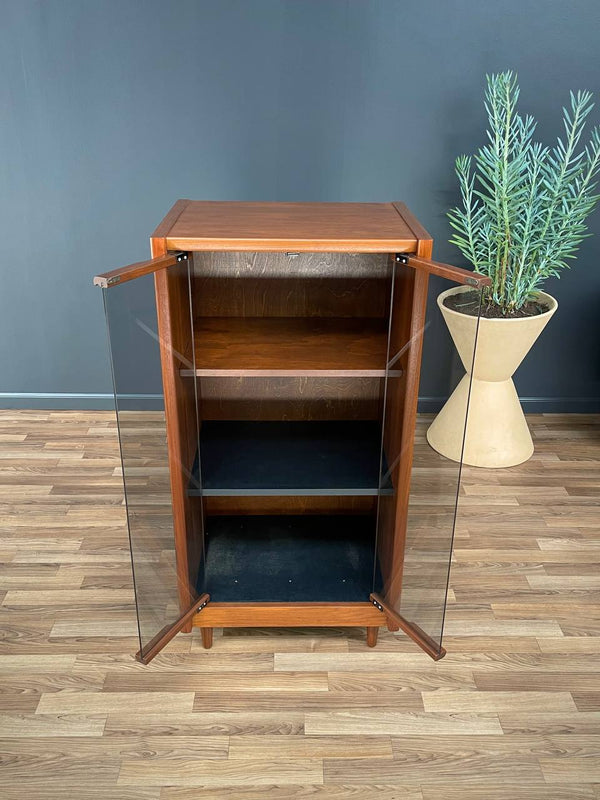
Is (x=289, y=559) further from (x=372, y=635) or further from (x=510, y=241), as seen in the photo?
(x=510, y=241)

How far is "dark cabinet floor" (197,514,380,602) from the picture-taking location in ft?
4.96

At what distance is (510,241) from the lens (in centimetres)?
205

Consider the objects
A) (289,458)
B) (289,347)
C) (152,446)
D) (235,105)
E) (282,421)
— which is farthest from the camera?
(235,105)

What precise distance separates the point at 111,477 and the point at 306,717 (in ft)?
3.38

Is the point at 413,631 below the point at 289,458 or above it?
below

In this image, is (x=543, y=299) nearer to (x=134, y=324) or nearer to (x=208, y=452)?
(x=208, y=452)

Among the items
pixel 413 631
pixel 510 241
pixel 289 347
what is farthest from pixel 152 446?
pixel 510 241

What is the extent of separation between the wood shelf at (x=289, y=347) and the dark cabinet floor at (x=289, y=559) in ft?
1.53

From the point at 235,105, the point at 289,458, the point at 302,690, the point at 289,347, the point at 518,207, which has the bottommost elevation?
the point at 302,690

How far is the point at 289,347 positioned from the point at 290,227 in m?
0.23

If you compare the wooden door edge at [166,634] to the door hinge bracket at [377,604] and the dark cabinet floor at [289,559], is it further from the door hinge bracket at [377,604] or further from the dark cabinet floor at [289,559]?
the door hinge bracket at [377,604]

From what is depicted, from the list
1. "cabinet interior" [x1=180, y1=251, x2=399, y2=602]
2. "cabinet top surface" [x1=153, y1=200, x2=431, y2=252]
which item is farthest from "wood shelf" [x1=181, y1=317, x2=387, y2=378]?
"cabinet top surface" [x1=153, y1=200, x2=431, y2=252]

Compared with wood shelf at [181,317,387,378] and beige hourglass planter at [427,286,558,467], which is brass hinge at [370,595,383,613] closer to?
wood shelf at [181,317,387,378]

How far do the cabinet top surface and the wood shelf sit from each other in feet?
0.71
